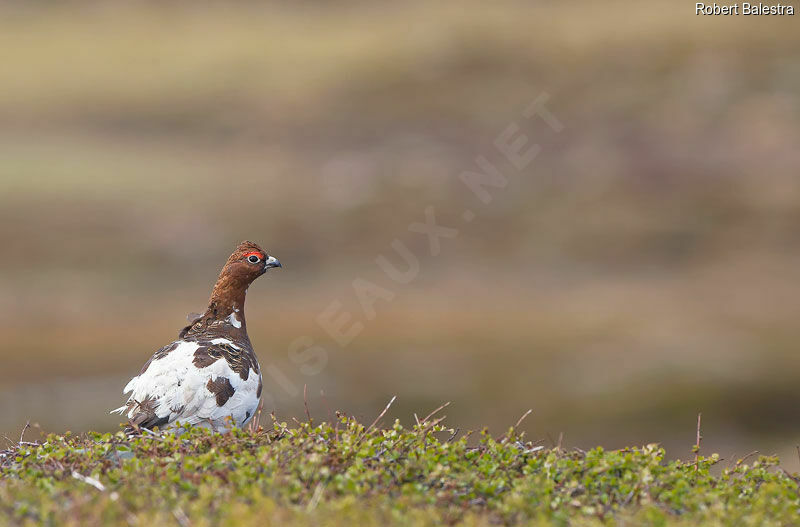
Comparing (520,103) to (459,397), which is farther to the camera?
→ (520,103)

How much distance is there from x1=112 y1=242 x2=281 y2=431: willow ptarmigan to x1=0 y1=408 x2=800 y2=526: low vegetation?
0.66 meters

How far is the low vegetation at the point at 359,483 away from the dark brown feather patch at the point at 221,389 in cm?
91

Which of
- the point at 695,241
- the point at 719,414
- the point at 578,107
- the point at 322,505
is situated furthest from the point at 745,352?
the point at 322,505

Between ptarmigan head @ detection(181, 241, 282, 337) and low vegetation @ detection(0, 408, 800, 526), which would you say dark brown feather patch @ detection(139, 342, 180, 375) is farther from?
low vegetation @ detection(0, 408, 800, 526)

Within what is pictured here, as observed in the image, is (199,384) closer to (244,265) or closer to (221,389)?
(221,389)

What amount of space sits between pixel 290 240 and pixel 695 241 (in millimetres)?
14550

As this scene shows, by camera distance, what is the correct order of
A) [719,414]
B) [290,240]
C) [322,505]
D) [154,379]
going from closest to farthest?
[322,505] → [154,379] → [719,414] → [290,240]

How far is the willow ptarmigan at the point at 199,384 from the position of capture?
8531 mm

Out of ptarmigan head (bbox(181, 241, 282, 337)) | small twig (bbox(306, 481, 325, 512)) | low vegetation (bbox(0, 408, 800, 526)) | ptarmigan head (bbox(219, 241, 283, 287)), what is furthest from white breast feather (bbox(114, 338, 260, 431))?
small twig (bbox(306, 481, 325, 512))

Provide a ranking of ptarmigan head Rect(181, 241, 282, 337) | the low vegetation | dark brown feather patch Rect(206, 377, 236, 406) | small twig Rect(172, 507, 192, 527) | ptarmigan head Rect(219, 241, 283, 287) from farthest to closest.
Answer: ptarmigan head Rect(219, 241, 283, 287)
ptarmigan head Rect(181, 241, 282, 337)
dark brown feather patch Rect(206, 377, 236, 406)
the low vegetation
small twig Rect(172, 507, 192, 527)

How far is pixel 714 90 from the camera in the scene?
2056 inches

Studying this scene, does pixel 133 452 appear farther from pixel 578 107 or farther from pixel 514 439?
pixel 578 107

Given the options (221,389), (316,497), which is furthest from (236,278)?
(316,497)

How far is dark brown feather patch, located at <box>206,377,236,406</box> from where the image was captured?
8680 millimetres
